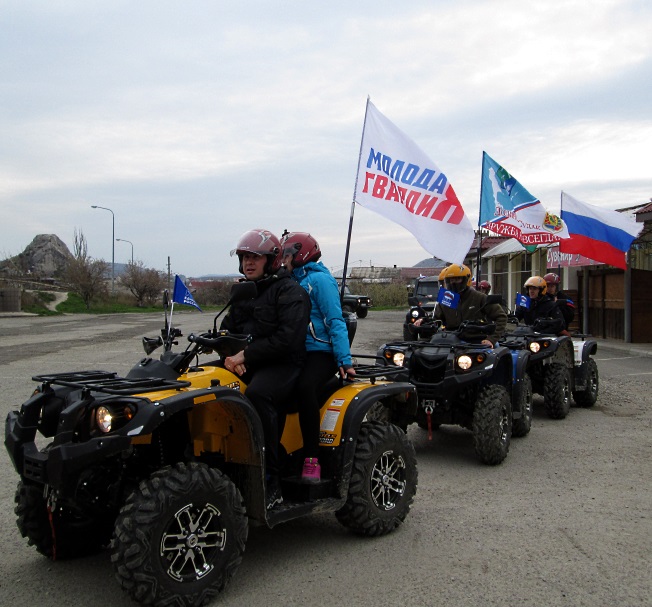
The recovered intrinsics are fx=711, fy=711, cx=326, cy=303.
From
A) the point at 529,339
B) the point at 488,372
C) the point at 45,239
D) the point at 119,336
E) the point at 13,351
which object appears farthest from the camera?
the point at 45,239

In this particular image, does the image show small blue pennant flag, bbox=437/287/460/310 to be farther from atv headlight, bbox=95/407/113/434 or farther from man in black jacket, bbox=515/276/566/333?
atv headlight, bbox=95/407/113/434

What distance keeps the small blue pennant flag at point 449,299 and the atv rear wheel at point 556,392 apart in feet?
6.61

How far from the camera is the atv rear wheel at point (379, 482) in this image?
4773mm

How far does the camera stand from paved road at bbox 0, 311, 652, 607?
3.95 metres

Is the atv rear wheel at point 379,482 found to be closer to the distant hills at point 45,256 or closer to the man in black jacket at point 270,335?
the man in black jacket at point 270,335

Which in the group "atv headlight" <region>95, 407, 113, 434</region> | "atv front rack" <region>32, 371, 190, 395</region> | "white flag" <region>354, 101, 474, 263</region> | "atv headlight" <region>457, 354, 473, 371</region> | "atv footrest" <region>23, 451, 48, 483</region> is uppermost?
"white flag" <region>354, 101, 474, 263</region>

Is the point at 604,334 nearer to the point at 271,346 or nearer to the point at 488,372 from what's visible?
the point at 488,372

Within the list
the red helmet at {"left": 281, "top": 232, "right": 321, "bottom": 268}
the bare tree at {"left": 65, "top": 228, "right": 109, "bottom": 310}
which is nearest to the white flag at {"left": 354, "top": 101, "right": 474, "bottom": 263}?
the red helmet at {"left": 281, "top": 232, "right": 321, "bottom": 268}

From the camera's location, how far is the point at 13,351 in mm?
18500

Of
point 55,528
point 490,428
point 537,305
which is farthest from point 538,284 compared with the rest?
point 55,528

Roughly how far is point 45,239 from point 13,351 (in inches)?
2263

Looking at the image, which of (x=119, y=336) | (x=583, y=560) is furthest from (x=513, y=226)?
(x=119, y=336)

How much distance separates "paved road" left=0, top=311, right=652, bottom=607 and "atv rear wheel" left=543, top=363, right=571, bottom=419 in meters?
1.71

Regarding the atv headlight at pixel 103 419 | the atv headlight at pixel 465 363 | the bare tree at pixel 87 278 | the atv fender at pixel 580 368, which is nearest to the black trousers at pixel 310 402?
the atv headlight at pixel 103 419
